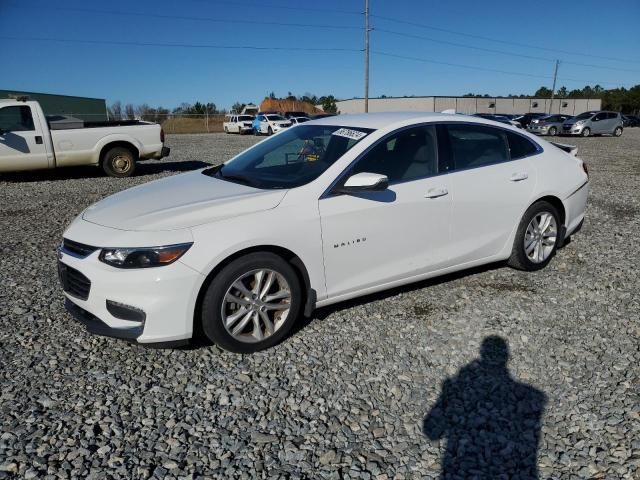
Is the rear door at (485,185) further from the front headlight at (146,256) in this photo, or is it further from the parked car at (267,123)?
the parked car at (267,123)

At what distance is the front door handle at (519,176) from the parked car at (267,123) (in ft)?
95.6

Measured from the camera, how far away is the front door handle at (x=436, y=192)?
4.03 meters

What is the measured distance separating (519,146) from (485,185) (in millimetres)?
756

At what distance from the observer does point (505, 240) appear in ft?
15.4

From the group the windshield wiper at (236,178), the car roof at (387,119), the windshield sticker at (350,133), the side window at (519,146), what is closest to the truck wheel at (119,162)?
the windshield wiper at (236,178)

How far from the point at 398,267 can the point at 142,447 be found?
2253mm

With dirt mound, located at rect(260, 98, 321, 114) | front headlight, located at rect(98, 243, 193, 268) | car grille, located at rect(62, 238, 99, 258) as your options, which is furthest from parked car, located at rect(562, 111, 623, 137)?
dirt mound, located at rect(260, 98, 321, 114)

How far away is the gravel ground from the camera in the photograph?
2492 mm

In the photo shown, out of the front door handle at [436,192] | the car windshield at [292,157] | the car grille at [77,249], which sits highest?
the car windshield at [292,157]

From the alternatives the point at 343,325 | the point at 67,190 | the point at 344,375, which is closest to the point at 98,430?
the point at 344,375

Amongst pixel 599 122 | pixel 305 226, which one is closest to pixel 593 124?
pixel 599 122

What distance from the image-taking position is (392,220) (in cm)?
385

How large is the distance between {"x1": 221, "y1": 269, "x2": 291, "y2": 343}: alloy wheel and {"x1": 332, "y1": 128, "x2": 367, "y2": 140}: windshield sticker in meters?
1.33

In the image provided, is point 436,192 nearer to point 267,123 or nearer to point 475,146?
point 475,146
